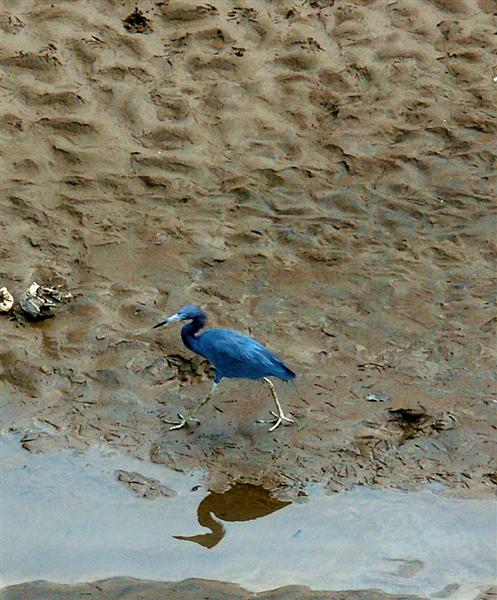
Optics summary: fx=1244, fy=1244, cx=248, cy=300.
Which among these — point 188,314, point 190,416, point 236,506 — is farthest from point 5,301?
point 236,506

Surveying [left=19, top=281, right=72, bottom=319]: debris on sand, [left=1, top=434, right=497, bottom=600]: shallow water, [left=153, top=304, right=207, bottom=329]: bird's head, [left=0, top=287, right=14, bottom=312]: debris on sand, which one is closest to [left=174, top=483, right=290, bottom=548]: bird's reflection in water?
[left=1, top=434, right=497, bottom=600]: shallow water

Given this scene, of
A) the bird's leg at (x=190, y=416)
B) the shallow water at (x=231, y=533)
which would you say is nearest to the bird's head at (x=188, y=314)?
the bird's leg at (x=190, y=416)

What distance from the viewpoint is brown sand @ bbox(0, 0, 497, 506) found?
22.4 feet

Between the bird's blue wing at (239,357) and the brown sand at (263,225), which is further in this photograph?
the brown sand at (263,225)

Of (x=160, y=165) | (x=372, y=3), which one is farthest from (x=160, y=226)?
(x=372, y=3)

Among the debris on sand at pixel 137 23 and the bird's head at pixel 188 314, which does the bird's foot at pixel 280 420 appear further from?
the debris on sand at pixel 137 23

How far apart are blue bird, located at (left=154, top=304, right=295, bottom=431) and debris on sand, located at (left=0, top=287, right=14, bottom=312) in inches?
42.2

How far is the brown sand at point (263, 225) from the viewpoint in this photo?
683 cm

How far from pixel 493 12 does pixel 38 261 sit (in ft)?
13.4

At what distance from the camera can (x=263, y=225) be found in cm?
800

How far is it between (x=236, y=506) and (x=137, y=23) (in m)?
4.10

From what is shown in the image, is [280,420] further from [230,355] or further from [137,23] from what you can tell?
[137,23]

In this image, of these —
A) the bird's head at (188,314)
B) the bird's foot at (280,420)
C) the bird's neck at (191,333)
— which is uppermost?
the bird's head at (188,314)

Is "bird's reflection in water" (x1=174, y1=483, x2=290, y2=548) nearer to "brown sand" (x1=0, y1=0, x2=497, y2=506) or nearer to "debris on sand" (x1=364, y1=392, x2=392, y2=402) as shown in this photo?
"brown sand" (x1=0, y1=0, x2=497, y2=506)
